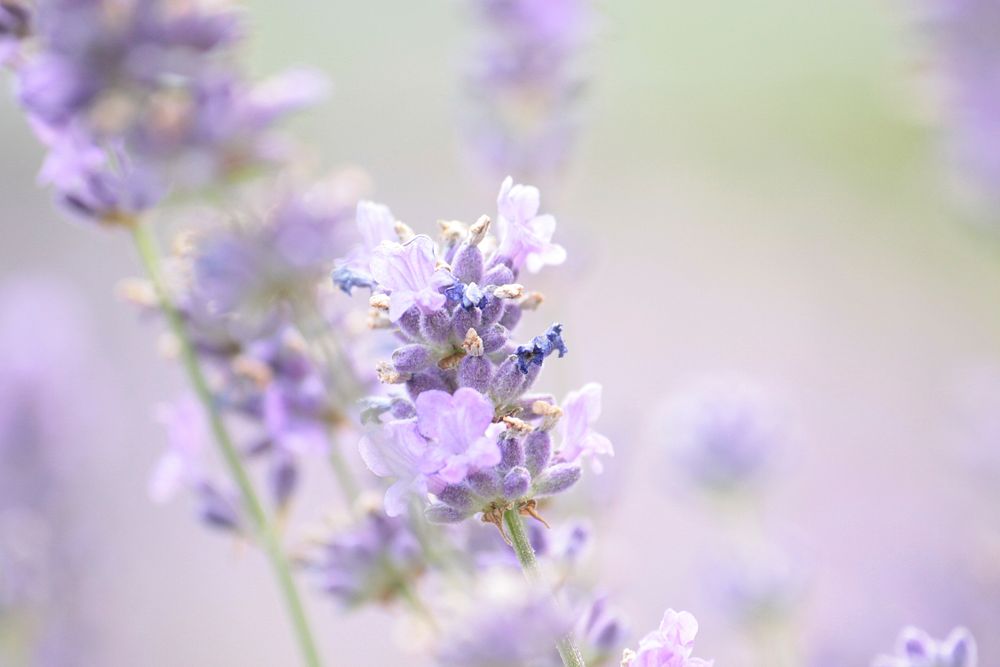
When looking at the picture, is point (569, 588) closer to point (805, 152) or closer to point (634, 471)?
point (634, 471)

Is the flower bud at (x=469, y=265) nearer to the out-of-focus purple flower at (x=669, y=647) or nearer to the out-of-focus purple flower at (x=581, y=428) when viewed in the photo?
the out-of-focus purple flower at (x=581, y=428)

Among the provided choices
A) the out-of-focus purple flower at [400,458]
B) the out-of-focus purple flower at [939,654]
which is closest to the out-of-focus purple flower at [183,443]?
the out-of-focus purple flower at [400,458]

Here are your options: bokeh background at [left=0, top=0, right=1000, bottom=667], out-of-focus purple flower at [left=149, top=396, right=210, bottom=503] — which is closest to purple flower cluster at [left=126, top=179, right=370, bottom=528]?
out-of-focus purple flower at [left=149, top=396, right=210, bottom=503]

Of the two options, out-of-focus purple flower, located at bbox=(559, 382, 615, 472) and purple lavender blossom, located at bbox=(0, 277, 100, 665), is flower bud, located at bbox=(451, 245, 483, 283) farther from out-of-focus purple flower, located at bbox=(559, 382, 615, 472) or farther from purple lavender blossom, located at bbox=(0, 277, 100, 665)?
purple lavender blossom, located at bbox=(0, 277, 100, 665)

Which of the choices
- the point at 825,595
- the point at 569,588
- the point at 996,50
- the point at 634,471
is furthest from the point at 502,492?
the point at 634,471

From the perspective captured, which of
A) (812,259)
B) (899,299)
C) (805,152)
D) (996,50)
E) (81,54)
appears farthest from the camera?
(805,152)

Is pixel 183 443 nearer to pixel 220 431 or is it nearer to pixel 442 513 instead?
pixel 220 431
